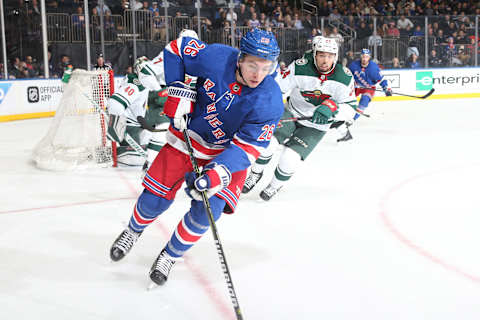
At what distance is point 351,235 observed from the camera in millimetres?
3031

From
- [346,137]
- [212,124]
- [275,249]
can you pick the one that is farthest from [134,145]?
[346,137]

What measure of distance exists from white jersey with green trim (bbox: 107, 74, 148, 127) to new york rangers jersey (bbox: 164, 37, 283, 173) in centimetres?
200

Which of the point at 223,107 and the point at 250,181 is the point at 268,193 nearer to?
the point at 250,181

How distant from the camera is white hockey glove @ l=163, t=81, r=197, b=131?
225cm

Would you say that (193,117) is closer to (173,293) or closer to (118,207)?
(173,293)

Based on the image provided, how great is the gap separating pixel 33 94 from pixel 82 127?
4492mm

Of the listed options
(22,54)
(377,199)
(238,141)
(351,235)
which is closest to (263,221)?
(351,235)

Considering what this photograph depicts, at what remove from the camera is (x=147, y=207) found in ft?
7.76

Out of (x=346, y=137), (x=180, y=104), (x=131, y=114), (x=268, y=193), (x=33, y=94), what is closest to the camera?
(x=180, y=104)

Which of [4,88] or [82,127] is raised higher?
[4,88]

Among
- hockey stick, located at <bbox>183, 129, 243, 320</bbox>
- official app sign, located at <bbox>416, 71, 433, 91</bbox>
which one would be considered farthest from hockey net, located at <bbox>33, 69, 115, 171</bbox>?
official app sign, located at <bbox>416, 71, 433, 91</bbox>

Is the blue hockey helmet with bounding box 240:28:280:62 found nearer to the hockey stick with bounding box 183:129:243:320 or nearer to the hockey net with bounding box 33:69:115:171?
the hockey stick with bounding box 183:129:243:320

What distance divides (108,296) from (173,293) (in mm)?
261

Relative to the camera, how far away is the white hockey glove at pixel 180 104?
2.25 metres
